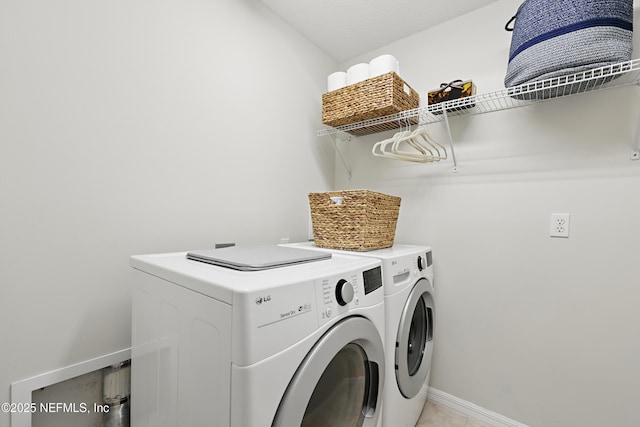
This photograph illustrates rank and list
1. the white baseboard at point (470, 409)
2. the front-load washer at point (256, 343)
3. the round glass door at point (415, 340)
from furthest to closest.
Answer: the white baseboard at point (470, 409)
the round glass door at point (415, 340)
the front-load washer at point (256, 343)

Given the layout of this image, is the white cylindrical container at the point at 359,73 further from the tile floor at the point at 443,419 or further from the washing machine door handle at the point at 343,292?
the tile floor at the point at 443,419

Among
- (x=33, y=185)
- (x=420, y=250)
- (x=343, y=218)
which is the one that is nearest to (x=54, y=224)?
(x=33, y=185)

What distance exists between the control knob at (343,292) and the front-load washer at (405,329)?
30 centimetres

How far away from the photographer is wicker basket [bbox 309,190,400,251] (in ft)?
4.27

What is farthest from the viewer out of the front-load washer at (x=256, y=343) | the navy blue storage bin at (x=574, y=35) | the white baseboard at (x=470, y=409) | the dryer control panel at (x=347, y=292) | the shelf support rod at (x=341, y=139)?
the shelf support rod at (x=341, y=139)

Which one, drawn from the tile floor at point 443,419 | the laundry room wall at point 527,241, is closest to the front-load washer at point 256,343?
the tile floor at point 443,419

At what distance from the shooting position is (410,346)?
1.41m

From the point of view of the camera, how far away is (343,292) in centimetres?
78

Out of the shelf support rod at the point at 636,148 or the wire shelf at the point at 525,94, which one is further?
the shelf support rod at the point at 636,148

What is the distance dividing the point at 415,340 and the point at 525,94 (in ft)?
4.36

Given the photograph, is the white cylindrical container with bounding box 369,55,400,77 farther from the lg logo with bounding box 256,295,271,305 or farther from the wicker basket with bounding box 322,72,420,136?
the lg logo with bounding box 256,295,271,305

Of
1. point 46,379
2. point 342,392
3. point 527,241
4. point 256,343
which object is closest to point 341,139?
point 527,241

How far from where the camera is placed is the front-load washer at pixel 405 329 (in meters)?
1.06

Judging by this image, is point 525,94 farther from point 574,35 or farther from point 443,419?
point 443,419
